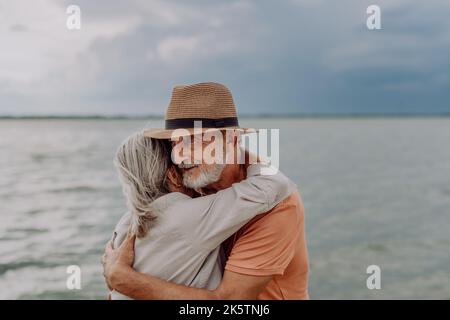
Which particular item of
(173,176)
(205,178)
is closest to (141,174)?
(173,176)

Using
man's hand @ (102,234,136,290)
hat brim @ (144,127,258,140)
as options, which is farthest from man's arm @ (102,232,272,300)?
hat brim @ (144,127,258,140)

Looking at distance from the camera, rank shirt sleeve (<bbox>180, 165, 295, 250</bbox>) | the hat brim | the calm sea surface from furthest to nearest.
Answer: the calm sea surface < the hat brim < shirt sleeve (<bbox>180, 165, 295, 250</bbox>)

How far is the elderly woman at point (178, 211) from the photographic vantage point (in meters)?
2.28

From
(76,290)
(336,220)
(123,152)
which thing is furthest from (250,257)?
(336,220)

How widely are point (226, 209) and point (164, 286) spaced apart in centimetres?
41

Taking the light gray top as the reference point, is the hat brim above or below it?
above

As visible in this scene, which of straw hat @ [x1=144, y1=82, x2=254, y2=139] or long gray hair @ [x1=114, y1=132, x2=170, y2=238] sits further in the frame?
straw hat @ [x1=144, y1=82, x2=254, y2=139]

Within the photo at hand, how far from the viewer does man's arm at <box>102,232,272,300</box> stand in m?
2.30

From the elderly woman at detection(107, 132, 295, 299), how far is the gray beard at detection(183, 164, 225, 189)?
2.0 inches

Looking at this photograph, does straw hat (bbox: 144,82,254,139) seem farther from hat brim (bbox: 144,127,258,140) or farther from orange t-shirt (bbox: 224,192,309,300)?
orange t-shirt (bbox: 224,192,309,300)

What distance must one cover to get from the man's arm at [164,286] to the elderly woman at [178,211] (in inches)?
1.6

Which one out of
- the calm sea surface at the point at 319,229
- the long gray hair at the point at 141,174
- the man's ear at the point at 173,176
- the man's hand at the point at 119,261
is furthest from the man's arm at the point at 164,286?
the calm sea surface at the point at 319,229

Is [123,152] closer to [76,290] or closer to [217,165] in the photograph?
[217,165]

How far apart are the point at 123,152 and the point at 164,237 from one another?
0.41 metres
